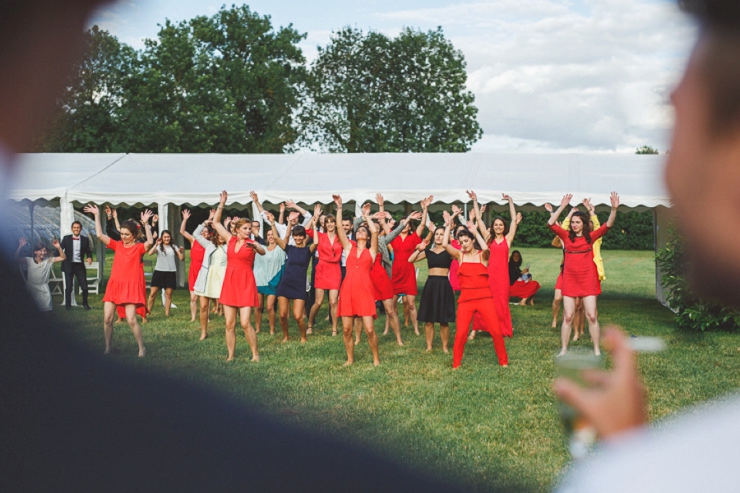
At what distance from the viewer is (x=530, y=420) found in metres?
5.70

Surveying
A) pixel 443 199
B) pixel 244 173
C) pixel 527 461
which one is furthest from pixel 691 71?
pixel 244 173

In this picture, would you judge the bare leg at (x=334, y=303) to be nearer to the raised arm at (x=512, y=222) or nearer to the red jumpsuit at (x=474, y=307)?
the raised arm at (x=512, y=222)

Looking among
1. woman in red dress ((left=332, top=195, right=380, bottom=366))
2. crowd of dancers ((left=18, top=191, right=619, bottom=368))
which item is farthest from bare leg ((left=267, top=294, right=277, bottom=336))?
woman in red dress ((left=332, top=195, right=380, bottom=366))

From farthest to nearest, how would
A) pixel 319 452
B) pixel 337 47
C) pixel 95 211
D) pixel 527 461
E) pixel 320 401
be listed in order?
pixel 337 47 < pixel 95 211 < pixel 320 401 < pixel 527 461 < pixel 319 452

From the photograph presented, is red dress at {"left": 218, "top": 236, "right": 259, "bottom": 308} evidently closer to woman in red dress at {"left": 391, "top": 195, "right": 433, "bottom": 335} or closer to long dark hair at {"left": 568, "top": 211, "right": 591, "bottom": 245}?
woman in red dress at {"left": 391, "top": 195, "right": 433, "bottom": 335}

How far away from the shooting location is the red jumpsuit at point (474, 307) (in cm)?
789

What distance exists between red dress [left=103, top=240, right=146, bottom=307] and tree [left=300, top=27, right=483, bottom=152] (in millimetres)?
17093

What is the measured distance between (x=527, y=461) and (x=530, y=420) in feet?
3.57

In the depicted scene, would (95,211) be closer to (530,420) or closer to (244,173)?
(530,420)

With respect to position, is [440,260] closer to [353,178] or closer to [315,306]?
[315,306]

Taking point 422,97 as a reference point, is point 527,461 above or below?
below

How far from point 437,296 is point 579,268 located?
5.60ft

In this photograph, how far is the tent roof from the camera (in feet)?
42.9

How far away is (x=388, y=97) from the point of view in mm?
28547
